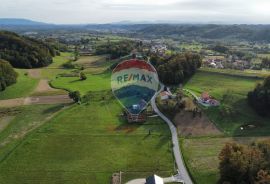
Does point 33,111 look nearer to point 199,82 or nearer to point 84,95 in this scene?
point 84,95

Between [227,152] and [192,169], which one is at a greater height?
[227,152]

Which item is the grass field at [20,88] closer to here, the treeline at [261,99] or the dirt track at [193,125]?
the dirt track at [193,125]

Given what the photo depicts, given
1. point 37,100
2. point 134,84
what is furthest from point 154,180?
point 37,100

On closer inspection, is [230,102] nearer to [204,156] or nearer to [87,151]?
[204,156]

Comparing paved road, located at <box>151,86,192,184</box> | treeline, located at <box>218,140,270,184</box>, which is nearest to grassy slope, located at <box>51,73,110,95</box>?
paved road, located at <box>151,86,192,184</box>

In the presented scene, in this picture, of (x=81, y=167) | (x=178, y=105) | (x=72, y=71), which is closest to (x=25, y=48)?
(x=72, y=71)

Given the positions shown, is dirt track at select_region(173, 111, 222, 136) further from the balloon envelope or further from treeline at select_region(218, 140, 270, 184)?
treeline at select_region(218, 140, 270, 184)

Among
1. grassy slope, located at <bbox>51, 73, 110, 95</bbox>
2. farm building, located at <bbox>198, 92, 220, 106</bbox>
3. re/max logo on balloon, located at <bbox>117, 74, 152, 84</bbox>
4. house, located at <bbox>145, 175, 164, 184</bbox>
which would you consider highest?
re/max logo on balloon, located at <bbox>117, 74, 152, 84</bbox>
